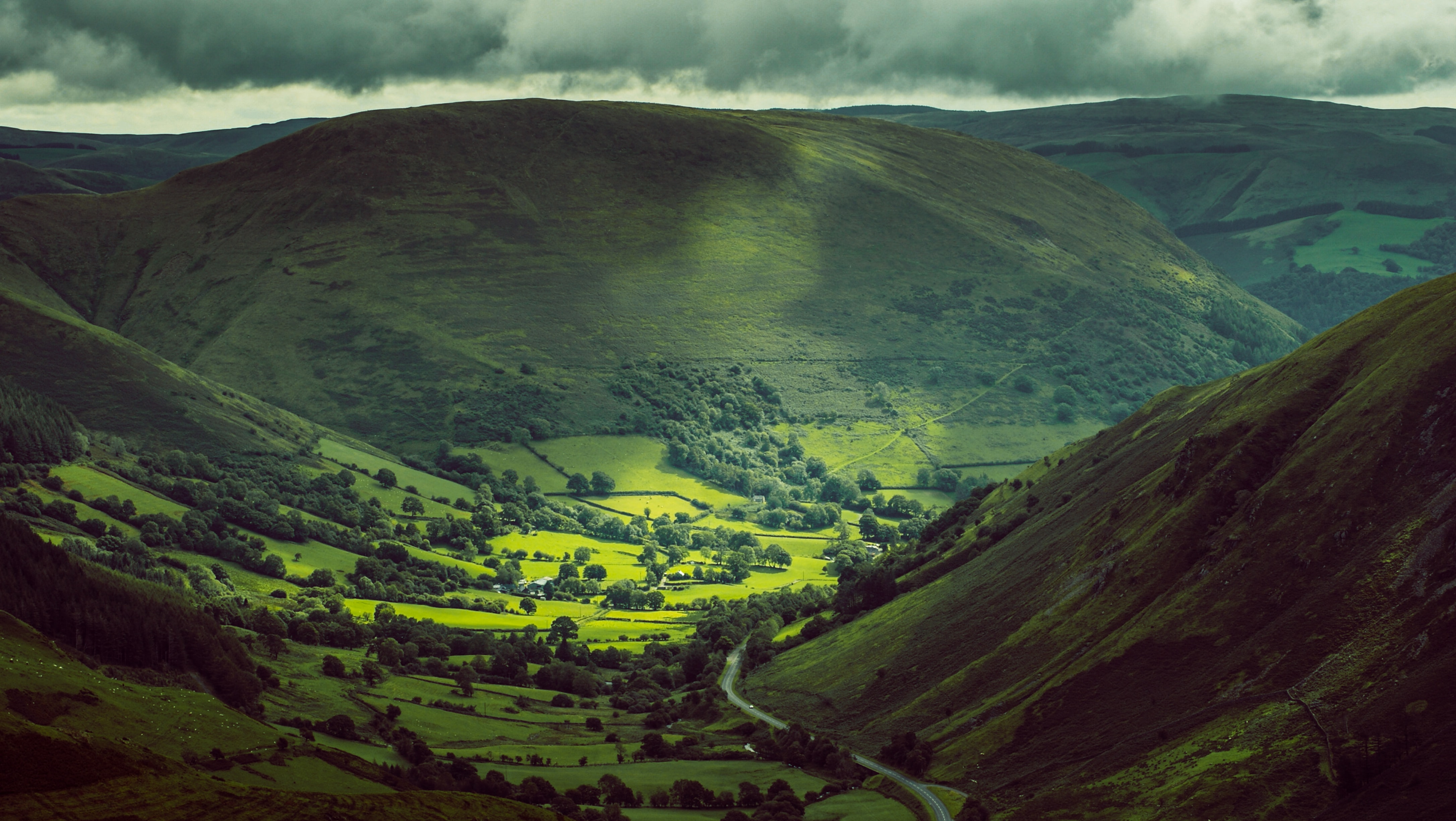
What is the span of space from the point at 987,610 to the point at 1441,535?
49196mm

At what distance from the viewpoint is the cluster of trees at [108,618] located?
9331 centimetres

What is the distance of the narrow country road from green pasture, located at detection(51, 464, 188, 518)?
308ft

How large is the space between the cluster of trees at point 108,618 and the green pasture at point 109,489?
277ft

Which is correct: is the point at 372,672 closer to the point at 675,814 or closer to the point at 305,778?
the point at 675,814

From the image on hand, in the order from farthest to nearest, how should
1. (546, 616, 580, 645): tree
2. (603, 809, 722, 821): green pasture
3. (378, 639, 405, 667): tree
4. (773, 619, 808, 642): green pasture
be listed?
(546, 616, 580, 645): tree
(773, 619, 808, 642): green pasture
(378, 639, 405, 667): tree
(603, 809, 722, 821): green pasture

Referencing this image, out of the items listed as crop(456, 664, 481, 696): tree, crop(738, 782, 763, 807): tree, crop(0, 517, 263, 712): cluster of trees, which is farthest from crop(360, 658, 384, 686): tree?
crop(738, 782, 763, 807): tree

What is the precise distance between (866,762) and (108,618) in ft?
201

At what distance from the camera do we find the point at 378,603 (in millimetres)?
172375

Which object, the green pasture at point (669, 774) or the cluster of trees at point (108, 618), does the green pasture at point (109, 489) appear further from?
the green pasture at point (669, 774)

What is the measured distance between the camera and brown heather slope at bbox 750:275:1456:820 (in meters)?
67.5

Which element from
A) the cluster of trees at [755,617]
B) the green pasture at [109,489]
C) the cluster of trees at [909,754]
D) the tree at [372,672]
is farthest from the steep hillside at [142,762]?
the green pasture at [109,489]

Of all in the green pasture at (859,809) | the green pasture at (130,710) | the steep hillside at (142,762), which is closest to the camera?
the steep hillside at (142,762)

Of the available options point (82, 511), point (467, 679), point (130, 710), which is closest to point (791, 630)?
point (467, 679)

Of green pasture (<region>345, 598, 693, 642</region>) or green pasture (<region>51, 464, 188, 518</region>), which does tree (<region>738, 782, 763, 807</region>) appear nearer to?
green pasture (<region>345, 598, 693, 642</region>)
